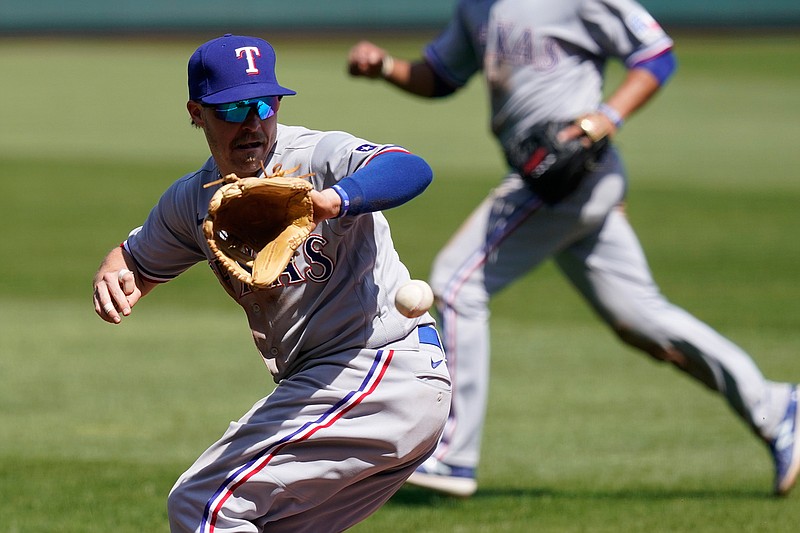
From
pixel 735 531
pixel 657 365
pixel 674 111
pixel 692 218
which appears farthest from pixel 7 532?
pixel 674 111

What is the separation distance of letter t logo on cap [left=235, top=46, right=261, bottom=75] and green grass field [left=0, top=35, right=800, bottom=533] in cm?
228

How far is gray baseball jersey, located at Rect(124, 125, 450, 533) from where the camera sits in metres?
3.73

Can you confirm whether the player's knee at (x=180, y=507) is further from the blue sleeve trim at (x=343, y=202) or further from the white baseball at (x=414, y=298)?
the blue sleeve trim at (x=343, y=202)

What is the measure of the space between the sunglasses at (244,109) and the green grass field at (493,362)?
7.17ft

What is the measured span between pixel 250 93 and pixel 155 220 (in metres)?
0.71

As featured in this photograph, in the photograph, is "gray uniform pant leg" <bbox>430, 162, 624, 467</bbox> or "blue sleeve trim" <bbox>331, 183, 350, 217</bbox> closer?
"blue sleeve trim" <bbox>331, 183, 350, 217</bbox>

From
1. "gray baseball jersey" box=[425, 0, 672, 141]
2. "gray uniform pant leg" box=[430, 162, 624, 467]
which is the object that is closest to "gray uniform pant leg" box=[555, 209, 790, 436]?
"gray uniform pant leg" box=[430, 162, 624, 467]

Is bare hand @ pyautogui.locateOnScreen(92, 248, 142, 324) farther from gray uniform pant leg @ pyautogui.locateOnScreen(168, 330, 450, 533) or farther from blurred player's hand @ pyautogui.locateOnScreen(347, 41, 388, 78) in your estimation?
blurred player's hand @ pyautogui.locateOnScreen(347, 41, 388, 78)

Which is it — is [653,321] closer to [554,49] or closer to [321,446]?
[554,49]

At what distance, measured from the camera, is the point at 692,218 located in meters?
15.6

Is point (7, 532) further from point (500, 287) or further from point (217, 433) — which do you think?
point (500, 287)

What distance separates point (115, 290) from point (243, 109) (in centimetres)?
69

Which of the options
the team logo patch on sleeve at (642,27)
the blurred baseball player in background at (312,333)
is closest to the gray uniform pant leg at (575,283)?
the team logo patch on sleeve at (642,27)

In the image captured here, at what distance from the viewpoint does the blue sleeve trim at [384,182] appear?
3.57 metres
